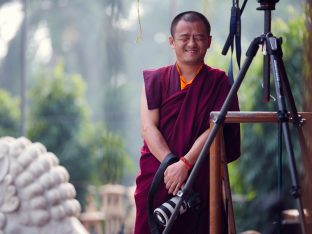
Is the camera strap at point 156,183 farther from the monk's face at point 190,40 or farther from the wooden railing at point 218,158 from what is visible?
the monk's face at point 190,40

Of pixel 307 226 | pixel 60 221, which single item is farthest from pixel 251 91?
pixel 307 226

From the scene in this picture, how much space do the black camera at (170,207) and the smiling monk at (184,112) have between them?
2.8 inches

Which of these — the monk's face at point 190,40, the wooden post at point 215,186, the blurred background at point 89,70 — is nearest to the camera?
the wooden post at point 215,186

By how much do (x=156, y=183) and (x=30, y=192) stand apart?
2.17 feet

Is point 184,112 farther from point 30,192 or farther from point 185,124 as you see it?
point 30,192

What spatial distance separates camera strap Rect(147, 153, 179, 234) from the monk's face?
0.42 m

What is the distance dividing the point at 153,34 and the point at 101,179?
6.04 ft

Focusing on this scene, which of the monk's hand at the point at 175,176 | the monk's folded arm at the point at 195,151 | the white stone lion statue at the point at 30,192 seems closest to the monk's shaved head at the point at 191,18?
the monk's folded arm at the point at 195,151

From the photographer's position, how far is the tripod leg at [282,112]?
9.16ft

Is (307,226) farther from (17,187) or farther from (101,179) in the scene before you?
(101,179)

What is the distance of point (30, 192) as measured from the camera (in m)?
3.86

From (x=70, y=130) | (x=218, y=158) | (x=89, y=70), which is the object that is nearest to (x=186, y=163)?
(x=218, y=158)

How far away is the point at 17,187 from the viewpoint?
3896 millimetres

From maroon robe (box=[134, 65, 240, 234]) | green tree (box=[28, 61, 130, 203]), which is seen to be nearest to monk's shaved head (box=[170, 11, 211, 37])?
maroon robe (box=[134, 65, 240, 234])
